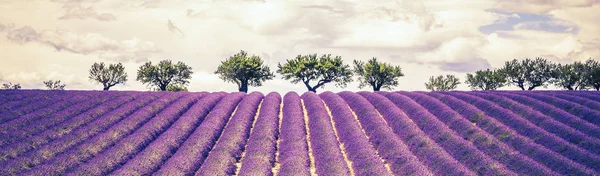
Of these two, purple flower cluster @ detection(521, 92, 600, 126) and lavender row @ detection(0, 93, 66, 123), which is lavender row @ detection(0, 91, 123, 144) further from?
purple flower cluster @ detection(521, 92, 600, 126)

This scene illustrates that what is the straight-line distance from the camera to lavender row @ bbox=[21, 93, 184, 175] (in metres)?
15.8

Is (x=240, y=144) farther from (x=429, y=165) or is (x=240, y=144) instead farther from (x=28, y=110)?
(x=28, y=110)

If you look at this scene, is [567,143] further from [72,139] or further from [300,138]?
[72,139]

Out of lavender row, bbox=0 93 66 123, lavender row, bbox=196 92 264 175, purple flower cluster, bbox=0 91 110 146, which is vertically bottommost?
lavender row, bbox=196 92 264 175

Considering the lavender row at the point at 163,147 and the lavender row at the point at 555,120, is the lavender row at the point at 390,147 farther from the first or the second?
the lavender row at the point at 163,147

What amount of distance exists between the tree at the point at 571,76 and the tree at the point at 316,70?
78.5ft

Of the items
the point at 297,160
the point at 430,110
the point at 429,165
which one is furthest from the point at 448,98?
the point at 297,160

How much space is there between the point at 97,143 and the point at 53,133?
349cm

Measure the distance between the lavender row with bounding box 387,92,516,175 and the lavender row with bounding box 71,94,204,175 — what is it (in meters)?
11.0

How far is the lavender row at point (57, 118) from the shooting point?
67.7 ft

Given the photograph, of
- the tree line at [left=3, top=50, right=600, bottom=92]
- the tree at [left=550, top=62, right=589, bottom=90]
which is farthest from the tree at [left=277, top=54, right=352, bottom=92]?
the tree at [left=550, top=62, right=589, bottom=90]

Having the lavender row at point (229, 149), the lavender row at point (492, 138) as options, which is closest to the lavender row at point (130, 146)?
the lavender row at point (229, 149)

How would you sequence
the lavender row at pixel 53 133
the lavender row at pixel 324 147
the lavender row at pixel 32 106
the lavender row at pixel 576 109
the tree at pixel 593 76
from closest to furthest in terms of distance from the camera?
the lavender row at pixel 324 147
the lavender row at pixel 53 133
the lavender row at pixel 576 109
the lavender row at pixel 32 106
the tree at pixel 593 76

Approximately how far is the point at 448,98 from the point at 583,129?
984 centimetres
